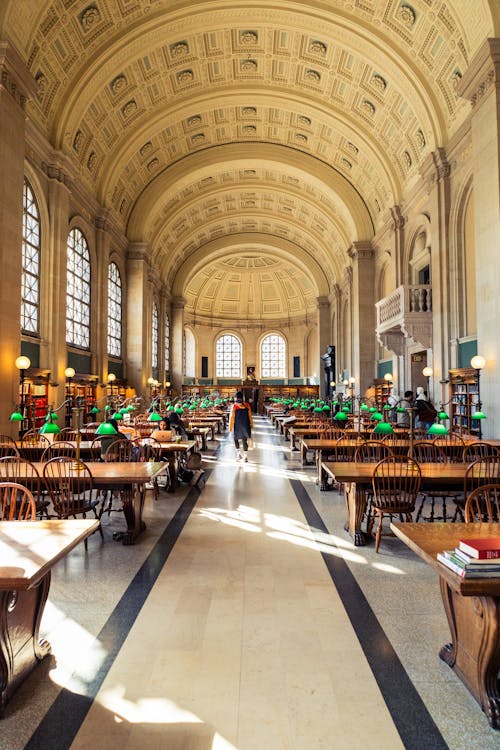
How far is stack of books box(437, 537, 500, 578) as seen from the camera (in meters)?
2.23

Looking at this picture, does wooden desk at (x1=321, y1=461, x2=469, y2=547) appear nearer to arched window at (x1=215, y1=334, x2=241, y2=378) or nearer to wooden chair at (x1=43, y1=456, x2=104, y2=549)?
wooden chair at (x1=43, y1=456, x2=104, y2=549)

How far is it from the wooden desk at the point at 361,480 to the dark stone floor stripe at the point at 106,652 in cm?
208

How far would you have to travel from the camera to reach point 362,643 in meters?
3.14

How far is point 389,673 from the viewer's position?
279 centimetres

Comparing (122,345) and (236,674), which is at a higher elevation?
(122,345)

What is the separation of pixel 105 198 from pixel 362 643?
1918cm

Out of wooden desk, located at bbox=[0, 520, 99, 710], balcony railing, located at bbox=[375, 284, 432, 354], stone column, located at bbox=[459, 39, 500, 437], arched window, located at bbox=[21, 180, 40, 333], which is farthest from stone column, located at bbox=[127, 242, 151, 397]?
wooden desk, located at bbox=[0, 520, 99, 710]

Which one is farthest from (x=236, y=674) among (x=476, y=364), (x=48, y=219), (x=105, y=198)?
(x=105, y=198)

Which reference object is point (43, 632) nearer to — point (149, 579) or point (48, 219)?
point (149, 579)

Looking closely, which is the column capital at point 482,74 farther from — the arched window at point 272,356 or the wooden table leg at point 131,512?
the arched window at point 272,356

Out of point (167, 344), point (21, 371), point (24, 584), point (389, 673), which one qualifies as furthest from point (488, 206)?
point (167, 344)

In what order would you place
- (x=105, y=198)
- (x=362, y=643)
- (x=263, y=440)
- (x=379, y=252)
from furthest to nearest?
(x=379, y=252), (x=105, y=198), (x=263, y=440), (x=362, y=643)

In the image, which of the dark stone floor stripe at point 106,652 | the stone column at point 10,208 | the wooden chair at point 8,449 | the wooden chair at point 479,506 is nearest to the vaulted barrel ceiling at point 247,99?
the stone column at point 10,208

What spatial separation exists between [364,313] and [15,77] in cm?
1664
